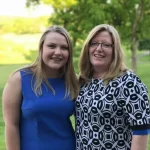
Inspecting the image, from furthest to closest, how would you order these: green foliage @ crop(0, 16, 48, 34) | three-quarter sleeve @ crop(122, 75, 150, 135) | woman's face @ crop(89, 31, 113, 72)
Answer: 1. green foliage @ crop(0, 16, 48, 34)
2. woman's face @ crop(89, 31, 113, 72)
3. three-quarter sleeve @ crop(122, 75, 150, 135)

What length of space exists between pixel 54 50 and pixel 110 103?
0.45 meters

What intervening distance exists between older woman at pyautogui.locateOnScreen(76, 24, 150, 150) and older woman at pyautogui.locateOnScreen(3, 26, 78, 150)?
8 centimetres

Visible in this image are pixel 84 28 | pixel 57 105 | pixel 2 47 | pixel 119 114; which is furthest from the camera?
pixel 2 47

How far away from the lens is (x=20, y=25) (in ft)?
90.7

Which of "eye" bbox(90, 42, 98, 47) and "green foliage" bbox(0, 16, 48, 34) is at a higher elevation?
"green foliage" bbox(0, 16, 48, 34)

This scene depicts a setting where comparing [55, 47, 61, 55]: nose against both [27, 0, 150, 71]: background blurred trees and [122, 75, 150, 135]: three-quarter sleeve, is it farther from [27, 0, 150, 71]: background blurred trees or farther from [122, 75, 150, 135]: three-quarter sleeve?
[27, 0, 150, 71]: background blurred trees

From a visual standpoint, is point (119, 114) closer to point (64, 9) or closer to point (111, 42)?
point (111, 42)

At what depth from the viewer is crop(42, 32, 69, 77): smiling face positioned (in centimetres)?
230

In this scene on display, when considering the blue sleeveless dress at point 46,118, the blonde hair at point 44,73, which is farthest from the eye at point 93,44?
the blue sleeveless dress at point 46,118

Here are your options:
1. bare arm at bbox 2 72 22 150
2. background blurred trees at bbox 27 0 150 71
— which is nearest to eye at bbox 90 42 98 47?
bare arm at bbox 2 72 22 150

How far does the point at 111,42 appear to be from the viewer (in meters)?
2.24

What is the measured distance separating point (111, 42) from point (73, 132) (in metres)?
0.60

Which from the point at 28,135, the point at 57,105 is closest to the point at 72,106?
the point at 57,105

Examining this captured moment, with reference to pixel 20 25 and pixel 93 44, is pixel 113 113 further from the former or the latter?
pixel 20 25
